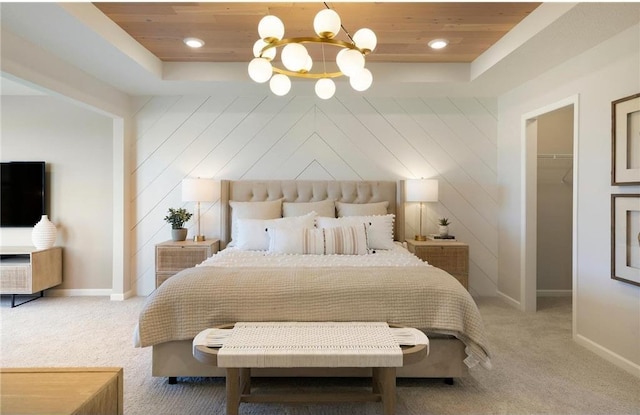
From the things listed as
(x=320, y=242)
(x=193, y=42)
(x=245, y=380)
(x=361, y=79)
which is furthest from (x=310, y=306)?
(x=193, y=42)

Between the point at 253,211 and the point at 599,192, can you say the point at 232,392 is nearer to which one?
the point at 253,211

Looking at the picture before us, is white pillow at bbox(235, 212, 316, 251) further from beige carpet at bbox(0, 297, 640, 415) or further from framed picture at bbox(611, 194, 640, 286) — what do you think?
framed picture at bbox(611, 194, 640, 286)

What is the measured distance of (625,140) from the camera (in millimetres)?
2609

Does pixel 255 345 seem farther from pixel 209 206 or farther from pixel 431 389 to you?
pixel 209 206

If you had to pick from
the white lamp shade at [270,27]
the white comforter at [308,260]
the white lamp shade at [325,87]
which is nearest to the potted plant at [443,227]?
the white comforter at [308,260]

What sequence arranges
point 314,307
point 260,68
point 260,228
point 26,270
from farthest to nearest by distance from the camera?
point 26,270 < point 260,228 < point 260,68 < point 314,307

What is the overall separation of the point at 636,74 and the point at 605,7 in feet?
1.83

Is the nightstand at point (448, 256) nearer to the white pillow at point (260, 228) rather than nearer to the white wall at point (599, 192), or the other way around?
the white wall at point (599, 192)

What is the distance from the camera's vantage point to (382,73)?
389cm

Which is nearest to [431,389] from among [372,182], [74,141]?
[372,182]

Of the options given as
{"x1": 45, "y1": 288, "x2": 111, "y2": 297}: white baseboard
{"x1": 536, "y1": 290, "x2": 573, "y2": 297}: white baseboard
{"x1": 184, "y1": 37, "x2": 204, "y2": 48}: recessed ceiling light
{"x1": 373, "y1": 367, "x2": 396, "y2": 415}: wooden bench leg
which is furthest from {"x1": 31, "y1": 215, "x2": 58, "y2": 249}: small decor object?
{"x1": 536, "y1": 290, "x2": 573, "y2": 297}: white baseboard

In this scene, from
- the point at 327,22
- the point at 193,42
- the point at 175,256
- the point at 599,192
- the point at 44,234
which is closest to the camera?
the point at 327,22

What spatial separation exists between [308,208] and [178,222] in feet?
4.71

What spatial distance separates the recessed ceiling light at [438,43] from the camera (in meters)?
3.29
